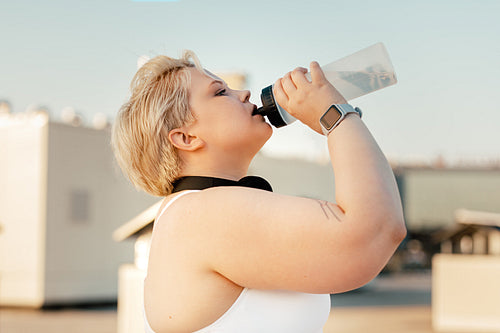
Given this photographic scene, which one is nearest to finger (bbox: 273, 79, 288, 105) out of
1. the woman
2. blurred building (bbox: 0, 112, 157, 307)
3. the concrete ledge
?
the woman

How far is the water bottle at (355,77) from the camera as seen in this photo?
1452 millimetres

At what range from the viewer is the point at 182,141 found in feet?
4.57

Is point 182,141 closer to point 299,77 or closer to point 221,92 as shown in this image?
point 221,92

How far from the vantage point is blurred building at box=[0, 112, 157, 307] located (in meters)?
13.8

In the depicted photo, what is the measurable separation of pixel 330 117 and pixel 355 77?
42cm

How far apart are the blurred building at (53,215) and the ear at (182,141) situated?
42.8 feet

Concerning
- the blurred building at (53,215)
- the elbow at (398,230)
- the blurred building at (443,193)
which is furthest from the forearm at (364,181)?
the blurred building at (443,193)

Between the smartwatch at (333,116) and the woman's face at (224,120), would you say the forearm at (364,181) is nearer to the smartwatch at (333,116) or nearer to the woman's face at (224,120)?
the smartwatch at (333,116)

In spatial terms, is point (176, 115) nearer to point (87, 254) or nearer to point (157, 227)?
point (157, 227)

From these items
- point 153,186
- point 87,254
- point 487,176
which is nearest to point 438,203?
point 487,176

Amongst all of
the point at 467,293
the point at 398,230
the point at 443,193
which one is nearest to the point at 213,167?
the point at 398,230

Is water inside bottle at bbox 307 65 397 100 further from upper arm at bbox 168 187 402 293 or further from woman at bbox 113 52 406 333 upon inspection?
upper arm at bbox 168 187 402 293

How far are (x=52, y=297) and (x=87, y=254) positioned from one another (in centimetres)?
120

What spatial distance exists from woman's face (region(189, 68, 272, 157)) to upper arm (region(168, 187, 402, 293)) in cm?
17
